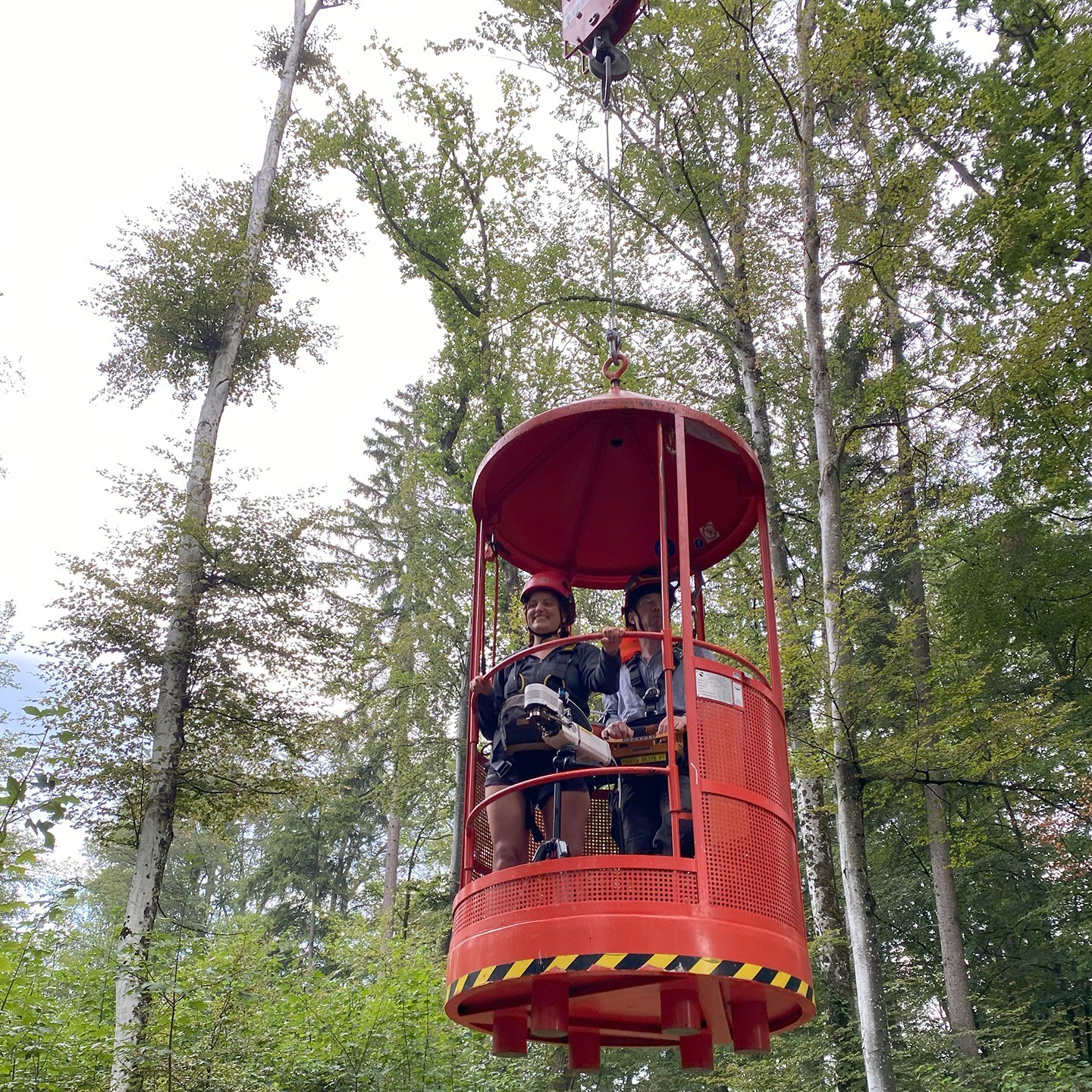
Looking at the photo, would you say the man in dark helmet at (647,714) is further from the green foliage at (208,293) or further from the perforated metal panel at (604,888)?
the green foliage at (208,293)

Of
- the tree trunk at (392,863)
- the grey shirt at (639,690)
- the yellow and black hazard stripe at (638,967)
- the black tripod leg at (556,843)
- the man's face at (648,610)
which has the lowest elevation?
the yellow and black hazard stripe at (638,967)

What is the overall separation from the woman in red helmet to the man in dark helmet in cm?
18

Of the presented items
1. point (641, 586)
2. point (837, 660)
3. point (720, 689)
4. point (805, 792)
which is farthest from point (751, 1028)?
point (805, 792)

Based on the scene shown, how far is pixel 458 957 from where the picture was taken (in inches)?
188

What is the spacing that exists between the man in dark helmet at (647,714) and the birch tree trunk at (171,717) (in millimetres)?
4887

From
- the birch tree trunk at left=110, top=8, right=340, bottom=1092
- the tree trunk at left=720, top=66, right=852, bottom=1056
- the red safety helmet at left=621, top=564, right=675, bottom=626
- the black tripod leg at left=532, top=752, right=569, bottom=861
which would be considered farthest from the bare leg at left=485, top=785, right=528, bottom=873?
the tree trunk at left=720, top=66, right=852, bottom=1056

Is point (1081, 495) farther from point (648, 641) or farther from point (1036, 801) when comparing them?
point (648, 641)

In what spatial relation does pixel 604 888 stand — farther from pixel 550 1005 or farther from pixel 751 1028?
pixel 751 1028

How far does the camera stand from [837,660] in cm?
1008

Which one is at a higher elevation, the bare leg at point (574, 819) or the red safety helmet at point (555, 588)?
the red safety helmet at point (555, 588)

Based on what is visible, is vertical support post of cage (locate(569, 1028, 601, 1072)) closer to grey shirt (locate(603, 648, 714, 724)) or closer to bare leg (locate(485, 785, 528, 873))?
bare leg (locate(485, 785, 528, 873))

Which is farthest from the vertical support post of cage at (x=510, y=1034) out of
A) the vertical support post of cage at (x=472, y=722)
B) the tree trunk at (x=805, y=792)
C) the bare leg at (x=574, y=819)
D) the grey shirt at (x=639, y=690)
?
the tree trunk at (x=805, y=792)

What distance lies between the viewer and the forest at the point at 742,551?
1038 centimetres

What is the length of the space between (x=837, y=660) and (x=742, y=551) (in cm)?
675
